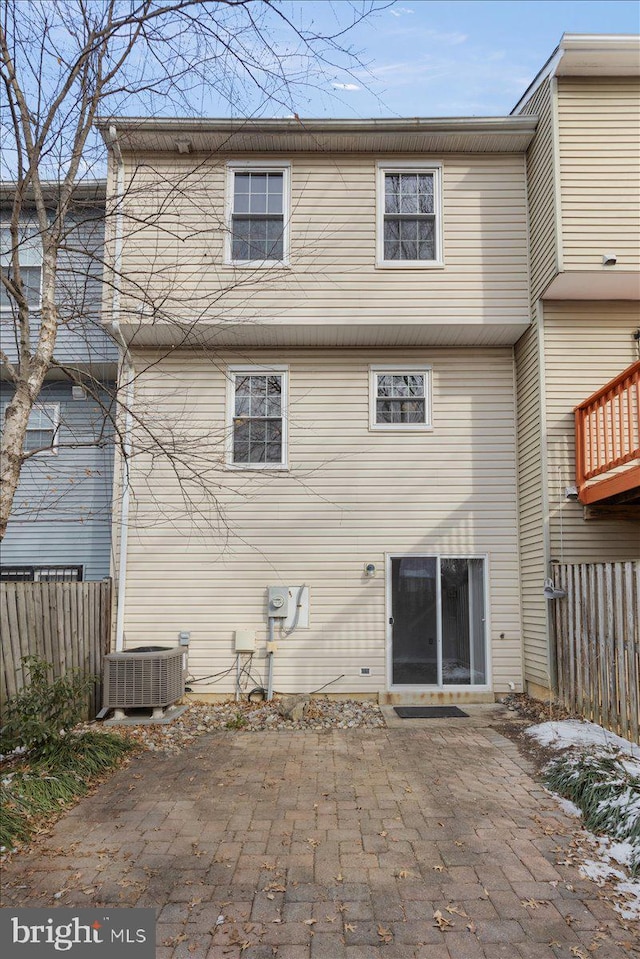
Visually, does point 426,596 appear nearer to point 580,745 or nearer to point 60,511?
point 580,745

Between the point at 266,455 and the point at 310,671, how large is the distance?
10.0 ft

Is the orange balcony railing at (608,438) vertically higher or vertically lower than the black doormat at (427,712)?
higher

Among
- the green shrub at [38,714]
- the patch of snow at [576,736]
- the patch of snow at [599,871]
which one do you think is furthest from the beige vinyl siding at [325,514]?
the patch of snow at [599,871]

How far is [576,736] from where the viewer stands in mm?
6148

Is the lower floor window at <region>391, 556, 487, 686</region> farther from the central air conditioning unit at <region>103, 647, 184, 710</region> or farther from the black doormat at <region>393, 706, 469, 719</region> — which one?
the central air conditioning unit at <region>103, 647, 184, 710</region>

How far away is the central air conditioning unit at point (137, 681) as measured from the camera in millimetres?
7207

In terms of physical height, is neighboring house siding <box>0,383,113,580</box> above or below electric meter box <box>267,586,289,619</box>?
above

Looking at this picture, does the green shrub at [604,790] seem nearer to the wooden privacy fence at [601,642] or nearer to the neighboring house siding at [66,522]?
the wooden privacy fence at [601,642]

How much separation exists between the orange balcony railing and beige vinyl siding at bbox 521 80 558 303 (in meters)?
1.74

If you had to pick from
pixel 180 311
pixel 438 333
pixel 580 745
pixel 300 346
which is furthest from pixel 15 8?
pixel 580 745

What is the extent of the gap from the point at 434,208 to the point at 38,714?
8017 millimetres

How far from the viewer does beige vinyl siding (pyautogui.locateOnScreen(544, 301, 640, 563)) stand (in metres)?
7.60

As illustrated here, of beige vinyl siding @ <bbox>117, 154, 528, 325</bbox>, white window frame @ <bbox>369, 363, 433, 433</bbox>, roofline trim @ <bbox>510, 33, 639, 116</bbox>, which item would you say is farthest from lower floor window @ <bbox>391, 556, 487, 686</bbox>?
roofline trim @ <bbox>510, 33, 639, 116</bbox>

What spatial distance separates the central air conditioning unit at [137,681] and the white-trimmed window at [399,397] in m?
4.36
